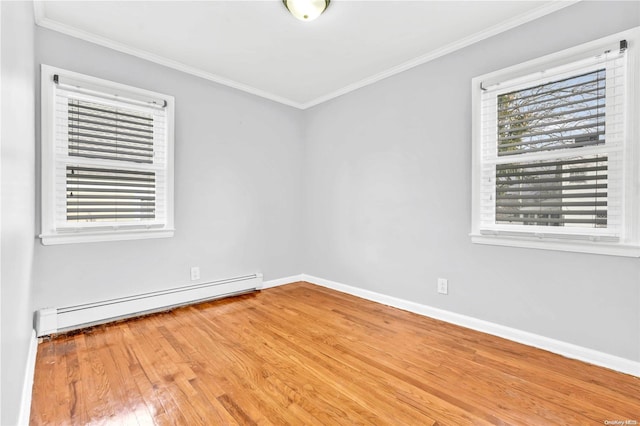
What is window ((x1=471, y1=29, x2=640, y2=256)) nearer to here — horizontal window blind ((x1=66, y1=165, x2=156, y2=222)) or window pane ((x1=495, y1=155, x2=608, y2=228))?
window pane ((x1=495, y1=155, x2=608, y2=228))

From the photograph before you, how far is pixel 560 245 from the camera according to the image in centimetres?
213

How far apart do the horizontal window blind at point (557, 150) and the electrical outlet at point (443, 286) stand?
2.00ft

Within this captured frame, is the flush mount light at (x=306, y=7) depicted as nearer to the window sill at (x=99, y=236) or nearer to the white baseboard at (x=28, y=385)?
the window sill at (x=99, y=236)

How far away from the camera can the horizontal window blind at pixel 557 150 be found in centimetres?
196

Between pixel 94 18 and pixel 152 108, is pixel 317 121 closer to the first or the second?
pixel 152 108

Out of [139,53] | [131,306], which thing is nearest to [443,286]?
[131,306]

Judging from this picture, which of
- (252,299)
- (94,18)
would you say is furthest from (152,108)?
(252,299)

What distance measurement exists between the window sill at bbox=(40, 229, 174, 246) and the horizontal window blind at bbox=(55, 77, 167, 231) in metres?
0.06

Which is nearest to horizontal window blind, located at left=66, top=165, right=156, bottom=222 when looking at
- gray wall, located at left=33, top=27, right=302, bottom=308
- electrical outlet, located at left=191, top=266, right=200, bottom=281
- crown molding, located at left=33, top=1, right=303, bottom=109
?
gray wall, located at left=33, top=27, right=302, bottom=308

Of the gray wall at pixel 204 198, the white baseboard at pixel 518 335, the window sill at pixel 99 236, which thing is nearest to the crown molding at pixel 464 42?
the gray wall at pixel 204 198

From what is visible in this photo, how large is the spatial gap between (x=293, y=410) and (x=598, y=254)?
2.18 m

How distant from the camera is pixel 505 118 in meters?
2.42

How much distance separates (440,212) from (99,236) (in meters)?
3.06

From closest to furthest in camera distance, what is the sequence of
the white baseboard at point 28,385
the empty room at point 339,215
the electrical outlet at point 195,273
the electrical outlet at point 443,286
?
the white baseboard at point 28,385, the empty room at point 339,215, the electrical outlet at point 443,286, the electrical outlet at point 195,273
